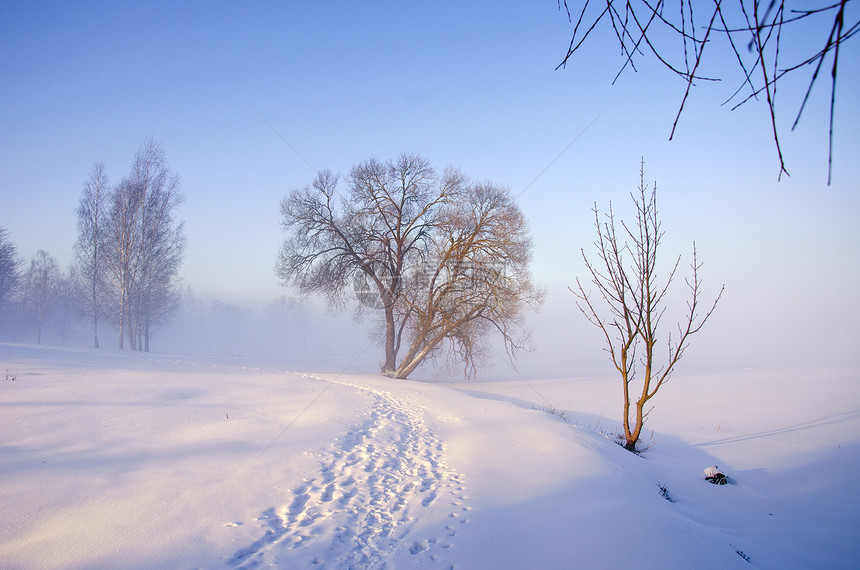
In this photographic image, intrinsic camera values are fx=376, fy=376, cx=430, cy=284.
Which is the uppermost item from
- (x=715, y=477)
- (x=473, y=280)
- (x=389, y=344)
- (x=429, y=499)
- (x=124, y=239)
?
(x=124, y=239)

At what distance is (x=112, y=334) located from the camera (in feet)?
181

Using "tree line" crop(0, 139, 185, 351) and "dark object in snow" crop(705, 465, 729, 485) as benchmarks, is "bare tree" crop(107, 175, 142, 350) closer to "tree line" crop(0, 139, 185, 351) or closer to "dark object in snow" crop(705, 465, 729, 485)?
"tree line" crop(0, 139, 185, 351)

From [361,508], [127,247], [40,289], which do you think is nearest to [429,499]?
[361,508]

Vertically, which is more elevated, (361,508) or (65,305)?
(65,305)

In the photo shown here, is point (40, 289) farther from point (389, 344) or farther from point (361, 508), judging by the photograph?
point (361, 508)

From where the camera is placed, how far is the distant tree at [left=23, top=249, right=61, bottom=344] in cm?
3734

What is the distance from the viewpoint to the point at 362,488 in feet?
13.2

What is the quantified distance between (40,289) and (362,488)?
5114cm

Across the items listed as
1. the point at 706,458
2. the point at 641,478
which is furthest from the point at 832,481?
the point at 641,478

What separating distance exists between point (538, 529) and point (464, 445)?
251 centimetres

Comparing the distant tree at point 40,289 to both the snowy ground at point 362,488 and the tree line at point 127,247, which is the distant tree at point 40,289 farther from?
the snowy ground at point 362,488

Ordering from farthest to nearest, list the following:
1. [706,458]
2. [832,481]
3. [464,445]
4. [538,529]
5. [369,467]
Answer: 1. [706,458]
2. [832,481]
3. [464,445]
4. [369,467]
5. [538,529]

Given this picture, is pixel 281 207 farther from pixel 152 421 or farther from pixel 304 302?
pixel 152 421

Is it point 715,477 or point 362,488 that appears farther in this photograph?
point 715,477
